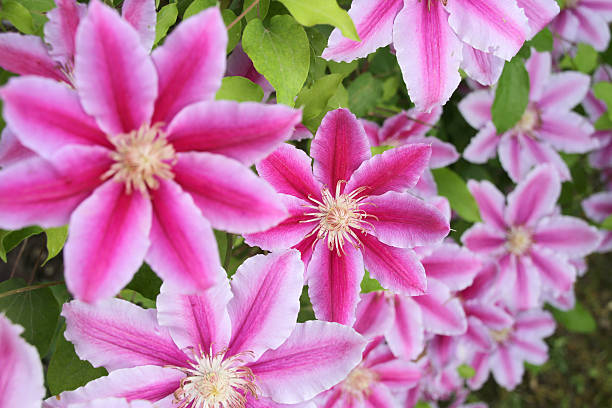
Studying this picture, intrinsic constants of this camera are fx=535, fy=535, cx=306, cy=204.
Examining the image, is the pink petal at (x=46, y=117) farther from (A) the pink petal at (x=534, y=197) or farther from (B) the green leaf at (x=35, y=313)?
(A) the pink petal at (x=534, y=197)

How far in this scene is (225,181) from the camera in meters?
0.53

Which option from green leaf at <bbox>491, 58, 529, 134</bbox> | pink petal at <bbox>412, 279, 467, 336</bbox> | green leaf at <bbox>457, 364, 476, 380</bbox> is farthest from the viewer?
green leaf at <bbox>457, 364, 476, 380</bbox>

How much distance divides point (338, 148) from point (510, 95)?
498 mm

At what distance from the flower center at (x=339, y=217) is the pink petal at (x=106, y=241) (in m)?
0.28

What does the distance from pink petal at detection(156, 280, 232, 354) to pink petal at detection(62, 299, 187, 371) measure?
25mm

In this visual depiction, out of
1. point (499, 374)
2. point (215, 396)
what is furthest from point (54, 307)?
point (499, 374)

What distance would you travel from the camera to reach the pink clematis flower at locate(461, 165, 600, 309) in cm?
139

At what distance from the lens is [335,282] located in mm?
737

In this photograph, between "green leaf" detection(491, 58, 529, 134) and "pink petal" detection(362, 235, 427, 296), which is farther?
"green leaf" detection(491, 58, 529, 134)

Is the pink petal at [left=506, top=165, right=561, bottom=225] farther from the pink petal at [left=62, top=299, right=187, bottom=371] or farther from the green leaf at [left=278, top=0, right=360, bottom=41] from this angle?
the pink petal at [left=62, top=299, right=187, bottom=371]

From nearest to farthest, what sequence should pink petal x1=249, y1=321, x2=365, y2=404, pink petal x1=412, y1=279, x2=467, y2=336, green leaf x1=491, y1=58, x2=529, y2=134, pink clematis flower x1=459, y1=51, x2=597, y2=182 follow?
pink petal x1=249, y1=321, x2=365, y2=404, green leaf x1=491, y1=58, x2=529, y2=134, pink petal x1=412, y1=279, x2=467, y2=336, pink clematis flower x1=459, y1=51, x2=597, y2=182

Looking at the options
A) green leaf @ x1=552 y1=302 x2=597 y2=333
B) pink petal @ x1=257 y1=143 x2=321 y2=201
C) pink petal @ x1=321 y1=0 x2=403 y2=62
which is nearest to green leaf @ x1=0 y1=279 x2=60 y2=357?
pink petal @ x1=257 y1=143 x2=321 y2=201

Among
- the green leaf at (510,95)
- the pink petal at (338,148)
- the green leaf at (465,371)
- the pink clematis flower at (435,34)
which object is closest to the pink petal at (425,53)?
the pink clematis flower at (435,34)

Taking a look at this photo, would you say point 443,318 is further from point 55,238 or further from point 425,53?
point 55,238
